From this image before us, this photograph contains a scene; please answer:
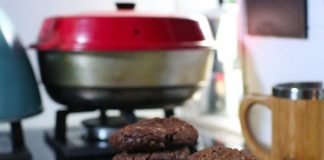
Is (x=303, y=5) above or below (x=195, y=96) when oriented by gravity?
above

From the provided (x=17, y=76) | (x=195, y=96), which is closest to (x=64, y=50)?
(x=17, y=76)

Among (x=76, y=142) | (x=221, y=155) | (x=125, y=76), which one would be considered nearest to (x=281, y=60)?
(x=125, y=76)

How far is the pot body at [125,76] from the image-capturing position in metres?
0.89

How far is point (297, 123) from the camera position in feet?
2.40

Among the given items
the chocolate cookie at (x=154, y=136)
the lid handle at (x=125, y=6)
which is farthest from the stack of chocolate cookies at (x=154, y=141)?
the lid handle at (x=125, y=6)

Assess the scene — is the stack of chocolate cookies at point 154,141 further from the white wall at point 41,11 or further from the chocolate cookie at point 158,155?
the white wall at point 41,11

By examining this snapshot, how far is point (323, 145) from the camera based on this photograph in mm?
729

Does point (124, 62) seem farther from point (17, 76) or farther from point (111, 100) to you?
point (17, 76)

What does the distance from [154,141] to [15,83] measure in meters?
0.40

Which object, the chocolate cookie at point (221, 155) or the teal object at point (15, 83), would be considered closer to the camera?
the chocolate cookie at point (221, 155)

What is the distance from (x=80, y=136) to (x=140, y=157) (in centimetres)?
41

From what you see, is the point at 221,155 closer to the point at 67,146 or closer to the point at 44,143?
the point at 67,146

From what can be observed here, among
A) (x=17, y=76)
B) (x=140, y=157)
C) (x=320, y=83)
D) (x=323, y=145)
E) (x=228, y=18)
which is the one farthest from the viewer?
(x=228, y=18)

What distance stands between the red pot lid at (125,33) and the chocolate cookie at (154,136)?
0.87 feet
